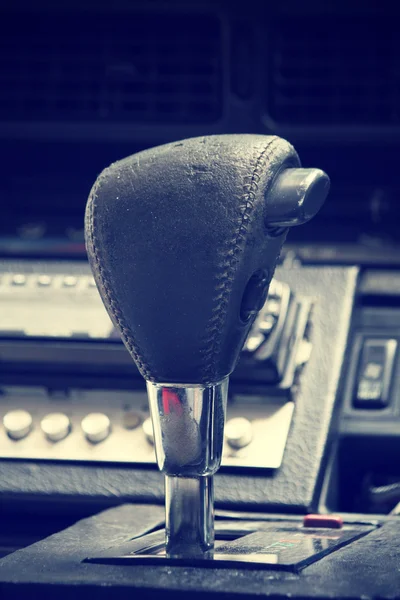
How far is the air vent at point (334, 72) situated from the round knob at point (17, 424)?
0.54m

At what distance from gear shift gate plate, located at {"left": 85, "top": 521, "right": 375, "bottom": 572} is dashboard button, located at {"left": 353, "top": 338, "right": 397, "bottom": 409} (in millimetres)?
220

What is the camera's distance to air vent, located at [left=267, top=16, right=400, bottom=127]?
1.40 metres

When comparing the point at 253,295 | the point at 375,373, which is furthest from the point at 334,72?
the point at 253,295

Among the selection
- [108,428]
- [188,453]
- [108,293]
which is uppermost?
[108,293]

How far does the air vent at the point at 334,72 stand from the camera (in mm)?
1404

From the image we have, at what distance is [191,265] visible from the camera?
2.64 ft

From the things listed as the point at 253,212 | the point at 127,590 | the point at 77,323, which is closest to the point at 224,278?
the point at 253,212

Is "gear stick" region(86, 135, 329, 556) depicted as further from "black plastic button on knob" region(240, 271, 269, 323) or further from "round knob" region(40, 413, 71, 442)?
"round knob" region(40, 413, 71, 442)

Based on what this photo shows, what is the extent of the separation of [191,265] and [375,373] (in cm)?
45

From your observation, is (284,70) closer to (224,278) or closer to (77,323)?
(77,323)

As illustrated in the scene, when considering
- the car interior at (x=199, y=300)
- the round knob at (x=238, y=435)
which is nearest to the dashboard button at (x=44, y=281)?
the car interior at (x=199, y=300)

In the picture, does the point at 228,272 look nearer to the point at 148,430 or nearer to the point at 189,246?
the point at 189,246

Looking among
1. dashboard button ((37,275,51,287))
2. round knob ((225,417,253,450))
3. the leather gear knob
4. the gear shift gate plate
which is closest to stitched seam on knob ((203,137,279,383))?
the leather gear knob

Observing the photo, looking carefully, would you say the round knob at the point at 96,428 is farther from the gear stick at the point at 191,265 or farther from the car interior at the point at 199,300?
the gear stick at the point at 191,265
